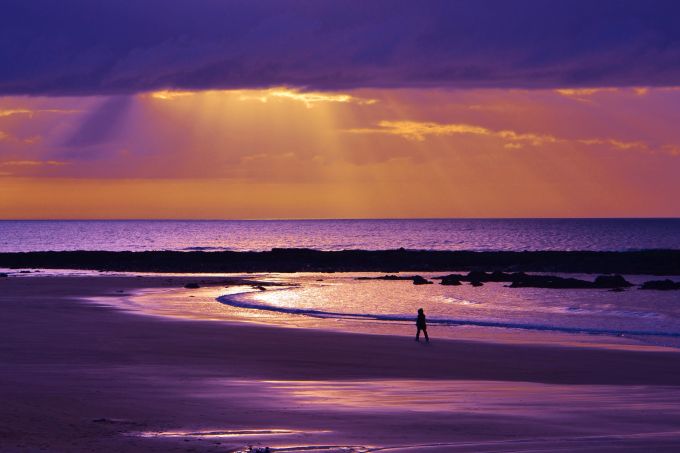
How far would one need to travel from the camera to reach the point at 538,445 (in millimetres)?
13266

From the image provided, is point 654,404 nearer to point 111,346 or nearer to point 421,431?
point 421,431

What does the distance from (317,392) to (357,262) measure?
72.9 m

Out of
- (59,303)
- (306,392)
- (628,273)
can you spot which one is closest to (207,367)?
(306,392)

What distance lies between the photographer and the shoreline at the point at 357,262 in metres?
84.1

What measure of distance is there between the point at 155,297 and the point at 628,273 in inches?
1816

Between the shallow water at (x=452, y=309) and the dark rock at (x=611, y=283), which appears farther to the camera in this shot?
the dark rock at (x=611, y=283)

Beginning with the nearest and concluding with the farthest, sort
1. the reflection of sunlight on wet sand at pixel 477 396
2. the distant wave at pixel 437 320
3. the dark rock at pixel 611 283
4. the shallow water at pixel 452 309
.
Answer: the reflection of sunlight on wet sand at pixel 477 396 → the shallow water at pixel 452 309 → the distant wave at pixel 437 320 → the dark rock at pixel 611 283

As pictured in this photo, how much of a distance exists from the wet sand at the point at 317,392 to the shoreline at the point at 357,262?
54501 millimetres

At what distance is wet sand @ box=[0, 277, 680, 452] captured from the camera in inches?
537

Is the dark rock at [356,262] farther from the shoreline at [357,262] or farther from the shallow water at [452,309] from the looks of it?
the shallow water at [452,309]

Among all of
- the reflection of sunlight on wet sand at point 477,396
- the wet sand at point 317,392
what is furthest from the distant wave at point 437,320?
the reflection of sunlight on wet sand at point 477,396

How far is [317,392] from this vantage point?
61.3 feet

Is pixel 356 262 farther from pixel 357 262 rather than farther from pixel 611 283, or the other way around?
pixel 611 283

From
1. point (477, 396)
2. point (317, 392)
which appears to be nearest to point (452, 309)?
point (477, 396)
